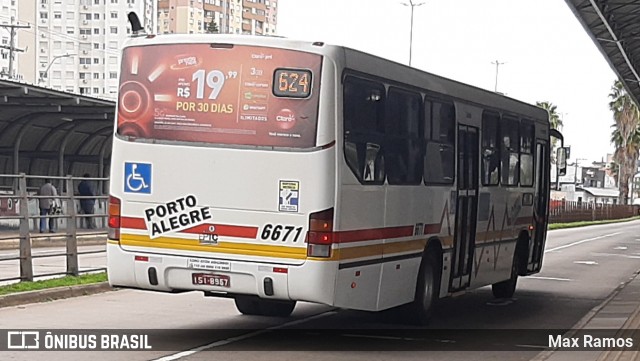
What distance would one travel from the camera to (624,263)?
31719 millimetres

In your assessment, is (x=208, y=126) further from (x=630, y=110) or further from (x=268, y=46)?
(x=630, y=110)

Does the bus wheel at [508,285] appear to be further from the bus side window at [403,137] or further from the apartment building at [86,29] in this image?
the apartment building at [86,29]

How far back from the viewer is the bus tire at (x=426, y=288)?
1405 centimetres

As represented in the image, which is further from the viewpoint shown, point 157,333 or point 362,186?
point 157,333

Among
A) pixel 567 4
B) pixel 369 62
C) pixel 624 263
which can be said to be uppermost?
pixel 567 4

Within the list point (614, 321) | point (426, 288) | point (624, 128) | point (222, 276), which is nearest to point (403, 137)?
point (426, 288)

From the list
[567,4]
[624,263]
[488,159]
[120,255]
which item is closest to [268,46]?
[120,255]

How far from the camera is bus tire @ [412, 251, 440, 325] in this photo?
46.1 ft

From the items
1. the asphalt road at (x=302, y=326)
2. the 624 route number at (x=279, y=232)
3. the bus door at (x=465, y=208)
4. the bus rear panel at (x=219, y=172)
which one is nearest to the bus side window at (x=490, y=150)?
the bus door at (x=465, y=208)

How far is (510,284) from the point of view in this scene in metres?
19.5

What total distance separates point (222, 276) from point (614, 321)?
22.6ft

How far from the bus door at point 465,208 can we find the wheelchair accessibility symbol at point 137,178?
195 inches

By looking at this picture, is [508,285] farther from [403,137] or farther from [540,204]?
[403,137]

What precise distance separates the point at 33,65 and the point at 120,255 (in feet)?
400
